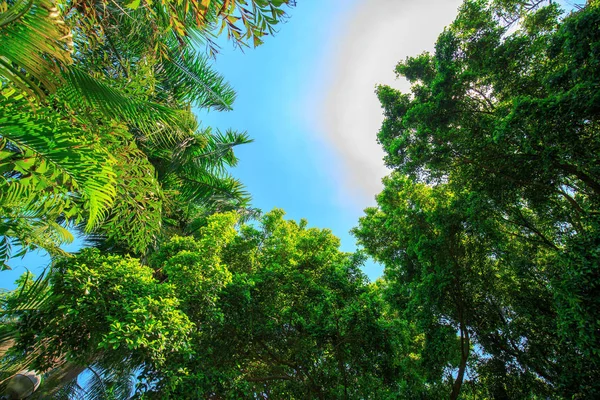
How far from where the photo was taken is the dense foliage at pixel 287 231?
97.0 inches

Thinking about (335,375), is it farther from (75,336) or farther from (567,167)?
(567,167)

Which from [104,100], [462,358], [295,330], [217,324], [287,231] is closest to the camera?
[104,100]

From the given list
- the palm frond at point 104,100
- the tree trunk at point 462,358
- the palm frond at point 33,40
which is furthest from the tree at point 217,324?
the palm frond at point 33,40

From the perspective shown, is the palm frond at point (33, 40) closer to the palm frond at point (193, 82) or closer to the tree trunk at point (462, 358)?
the palm frond at point (193, 82)

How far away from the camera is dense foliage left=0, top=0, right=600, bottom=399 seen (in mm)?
2465

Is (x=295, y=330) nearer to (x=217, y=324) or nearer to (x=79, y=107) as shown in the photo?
(x=217, y=324)

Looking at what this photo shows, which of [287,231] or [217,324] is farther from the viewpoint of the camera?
[287,231]

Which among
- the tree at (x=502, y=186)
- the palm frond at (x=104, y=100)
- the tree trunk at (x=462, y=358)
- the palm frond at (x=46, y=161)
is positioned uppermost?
the tree at (x=502, y=186)

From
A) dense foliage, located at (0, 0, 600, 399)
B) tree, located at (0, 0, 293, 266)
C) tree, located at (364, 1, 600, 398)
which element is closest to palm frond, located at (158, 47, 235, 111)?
dense foliage, located at (0, 0, 600, 399)

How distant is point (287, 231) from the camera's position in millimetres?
7609

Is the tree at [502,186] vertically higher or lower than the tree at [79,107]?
higher

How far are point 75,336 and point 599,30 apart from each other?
30.3ft

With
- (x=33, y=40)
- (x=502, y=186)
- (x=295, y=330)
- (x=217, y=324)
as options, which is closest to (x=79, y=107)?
(x=33, y=40)

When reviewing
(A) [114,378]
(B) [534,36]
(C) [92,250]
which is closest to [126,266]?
(C) [92,250]
